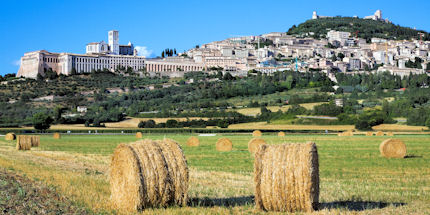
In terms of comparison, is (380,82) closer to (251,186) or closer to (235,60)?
(235,60)

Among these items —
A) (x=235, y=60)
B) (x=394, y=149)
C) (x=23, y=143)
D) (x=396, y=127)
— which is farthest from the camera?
(x=235, y=60)

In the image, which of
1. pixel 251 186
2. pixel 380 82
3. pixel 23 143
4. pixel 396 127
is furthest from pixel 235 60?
pixel 251 186

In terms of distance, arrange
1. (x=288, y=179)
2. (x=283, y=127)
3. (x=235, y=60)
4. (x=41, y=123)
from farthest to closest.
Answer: (x=235, y=60) < (x=41, y=123) < (x=283, y=127) < (x=288, y=179)

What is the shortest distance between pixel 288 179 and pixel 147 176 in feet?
7.77

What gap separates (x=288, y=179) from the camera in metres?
9.12

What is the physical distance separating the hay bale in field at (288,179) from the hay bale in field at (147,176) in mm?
1383

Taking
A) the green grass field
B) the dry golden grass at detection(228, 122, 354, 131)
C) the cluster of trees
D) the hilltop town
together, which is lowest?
the green grass field

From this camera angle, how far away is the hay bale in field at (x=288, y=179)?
9125 millimetres

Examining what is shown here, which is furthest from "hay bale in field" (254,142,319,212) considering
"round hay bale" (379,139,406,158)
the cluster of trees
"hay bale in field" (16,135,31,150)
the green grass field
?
the cluster of trees

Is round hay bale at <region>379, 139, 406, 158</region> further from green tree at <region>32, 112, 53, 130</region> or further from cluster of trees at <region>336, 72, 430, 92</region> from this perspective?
cluster of trees at <region>336, 72, 430, 92</region>

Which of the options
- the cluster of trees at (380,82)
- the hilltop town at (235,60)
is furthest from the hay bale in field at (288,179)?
the hilltop town at (235,60)

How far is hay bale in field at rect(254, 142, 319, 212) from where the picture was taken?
9.12 meters

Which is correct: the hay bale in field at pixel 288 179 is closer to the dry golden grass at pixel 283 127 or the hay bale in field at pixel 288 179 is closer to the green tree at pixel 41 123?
the dry golden grass at pixel 283 127

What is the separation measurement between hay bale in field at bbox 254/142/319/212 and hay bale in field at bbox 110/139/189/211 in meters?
1.38
